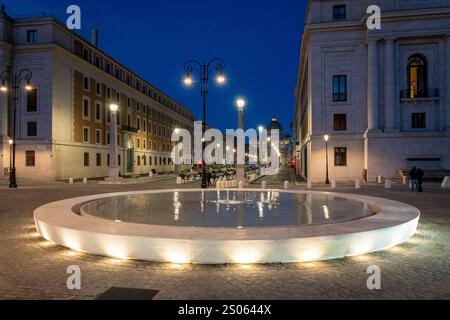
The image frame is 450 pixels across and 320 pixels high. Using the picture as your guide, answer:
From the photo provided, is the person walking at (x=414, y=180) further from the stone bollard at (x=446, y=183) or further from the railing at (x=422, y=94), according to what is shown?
the railing at (x=422, y=94)

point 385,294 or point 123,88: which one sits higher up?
point 123,88

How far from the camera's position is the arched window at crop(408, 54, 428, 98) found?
34.0 meters

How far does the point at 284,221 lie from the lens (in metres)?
9.66

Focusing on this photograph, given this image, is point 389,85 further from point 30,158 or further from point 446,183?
point 30,158

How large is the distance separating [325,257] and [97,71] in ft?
151

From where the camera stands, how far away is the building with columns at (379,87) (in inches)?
1298

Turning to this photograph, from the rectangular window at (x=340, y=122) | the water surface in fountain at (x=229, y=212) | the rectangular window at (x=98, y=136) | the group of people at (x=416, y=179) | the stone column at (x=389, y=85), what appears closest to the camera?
the water surface in fountain at (x=229, y=212)

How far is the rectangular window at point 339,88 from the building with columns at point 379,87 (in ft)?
0.32

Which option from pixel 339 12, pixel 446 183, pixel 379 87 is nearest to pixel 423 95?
pixel 379 87

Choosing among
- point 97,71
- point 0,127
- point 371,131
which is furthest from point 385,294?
point 97,71

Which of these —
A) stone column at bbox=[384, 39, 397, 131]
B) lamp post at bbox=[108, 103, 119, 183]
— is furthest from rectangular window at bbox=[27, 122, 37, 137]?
stone column at bbox=[384, 39, 397, 131]

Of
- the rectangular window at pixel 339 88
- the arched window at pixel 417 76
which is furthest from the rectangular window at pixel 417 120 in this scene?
the rectangular window at pixel 339 88

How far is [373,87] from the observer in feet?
110
